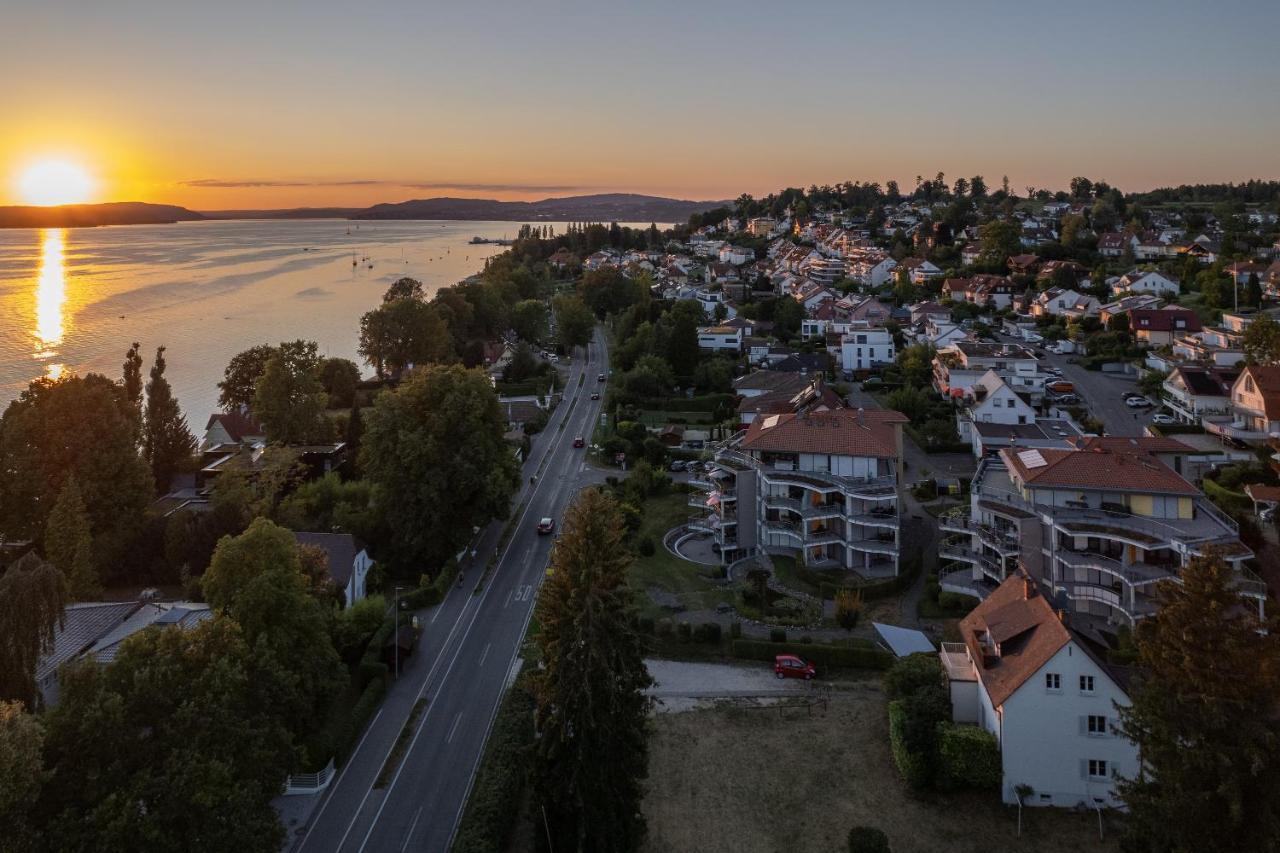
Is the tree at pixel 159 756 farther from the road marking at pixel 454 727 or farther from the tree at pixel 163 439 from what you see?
the tree at pixel 163 439

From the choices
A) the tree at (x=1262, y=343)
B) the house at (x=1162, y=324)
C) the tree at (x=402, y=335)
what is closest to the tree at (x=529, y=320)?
the tree at (x=402, y=335)

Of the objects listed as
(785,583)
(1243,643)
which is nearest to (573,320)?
(785,583)

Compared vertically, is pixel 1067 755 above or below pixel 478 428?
below

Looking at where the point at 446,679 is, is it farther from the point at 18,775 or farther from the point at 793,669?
the point at 18,775

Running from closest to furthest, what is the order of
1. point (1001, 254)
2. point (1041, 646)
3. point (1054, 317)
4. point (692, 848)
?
point (692, 848) → point (1041, 646) → point (1054, 317) → point (1001, 254)

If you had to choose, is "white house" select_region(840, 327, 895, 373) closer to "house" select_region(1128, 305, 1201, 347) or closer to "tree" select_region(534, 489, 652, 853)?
"house" select_region(1128, 305, 1201, 347)

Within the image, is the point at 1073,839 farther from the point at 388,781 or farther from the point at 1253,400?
the point at 1253,400

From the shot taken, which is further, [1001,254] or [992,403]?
[1001,254]
